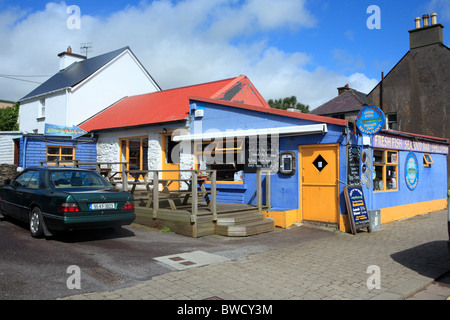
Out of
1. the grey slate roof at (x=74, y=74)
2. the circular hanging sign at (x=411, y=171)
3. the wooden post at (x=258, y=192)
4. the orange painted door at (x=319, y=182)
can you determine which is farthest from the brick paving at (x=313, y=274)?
the grey slate roof at (x=74, y=74)

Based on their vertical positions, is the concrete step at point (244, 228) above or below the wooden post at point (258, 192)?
below

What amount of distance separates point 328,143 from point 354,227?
2.22 metres

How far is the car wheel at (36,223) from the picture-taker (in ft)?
23.1

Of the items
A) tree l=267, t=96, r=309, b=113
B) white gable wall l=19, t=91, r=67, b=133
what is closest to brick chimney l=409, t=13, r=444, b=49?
white gable wall l=19, t=91, r=67, b=133

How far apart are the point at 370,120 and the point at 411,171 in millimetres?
4622

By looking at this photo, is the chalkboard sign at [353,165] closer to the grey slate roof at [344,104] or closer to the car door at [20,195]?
the car door at [20,195]

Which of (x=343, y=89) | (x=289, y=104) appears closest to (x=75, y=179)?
(x=343, y=89)

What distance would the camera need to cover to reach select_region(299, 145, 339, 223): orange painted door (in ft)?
30.9

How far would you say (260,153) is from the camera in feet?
34.8

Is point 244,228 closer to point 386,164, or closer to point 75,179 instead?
point 75,179

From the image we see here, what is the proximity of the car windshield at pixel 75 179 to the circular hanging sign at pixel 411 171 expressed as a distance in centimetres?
971
